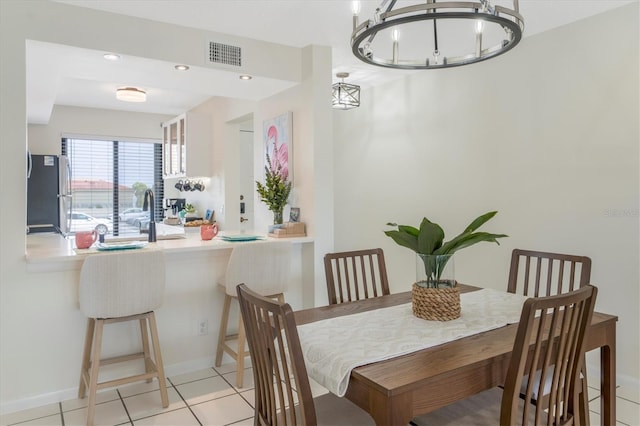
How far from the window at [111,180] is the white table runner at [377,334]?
186 inches

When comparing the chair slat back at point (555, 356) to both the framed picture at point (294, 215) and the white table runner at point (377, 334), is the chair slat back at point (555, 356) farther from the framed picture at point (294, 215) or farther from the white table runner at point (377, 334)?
the framed picture at point (294, 215)

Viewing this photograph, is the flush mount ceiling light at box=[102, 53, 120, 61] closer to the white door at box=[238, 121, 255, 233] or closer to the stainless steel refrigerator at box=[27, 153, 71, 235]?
the stainless steel refrigerator at box=[27, 153, 71, 235]

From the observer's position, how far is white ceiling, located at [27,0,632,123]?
268 centimetres

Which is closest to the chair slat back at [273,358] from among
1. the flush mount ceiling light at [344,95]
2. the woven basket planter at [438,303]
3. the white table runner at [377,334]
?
the white table runner at [377,334]

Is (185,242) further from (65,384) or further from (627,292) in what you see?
(627,292)

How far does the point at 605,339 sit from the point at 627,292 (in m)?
1.21

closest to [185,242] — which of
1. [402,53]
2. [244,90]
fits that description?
[244,90]

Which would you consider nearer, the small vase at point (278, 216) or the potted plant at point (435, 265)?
the potted plant at point (435, 265)

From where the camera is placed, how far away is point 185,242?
3.22 meters

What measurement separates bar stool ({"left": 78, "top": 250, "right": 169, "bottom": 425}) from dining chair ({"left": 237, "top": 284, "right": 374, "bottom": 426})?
1202mm

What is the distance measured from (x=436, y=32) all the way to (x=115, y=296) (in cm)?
218

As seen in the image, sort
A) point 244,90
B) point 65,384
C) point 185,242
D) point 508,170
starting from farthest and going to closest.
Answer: point 244,90, point 508,170, point 185,242, point 65,384

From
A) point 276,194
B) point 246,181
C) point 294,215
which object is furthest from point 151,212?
point 246,181

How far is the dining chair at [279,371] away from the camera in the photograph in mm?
1292
